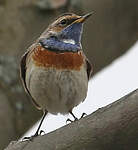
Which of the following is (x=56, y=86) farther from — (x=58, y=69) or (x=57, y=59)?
(x=57, y=59)

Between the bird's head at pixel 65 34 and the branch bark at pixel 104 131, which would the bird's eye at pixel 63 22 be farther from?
the branch bark at pixel 104 131

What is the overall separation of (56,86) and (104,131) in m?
1.50

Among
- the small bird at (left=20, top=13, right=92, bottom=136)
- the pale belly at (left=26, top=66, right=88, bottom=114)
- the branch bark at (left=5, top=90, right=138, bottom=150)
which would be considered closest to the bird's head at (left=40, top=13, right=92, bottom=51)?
the small bird at (left=20, top=13, right=92, bottom=136)

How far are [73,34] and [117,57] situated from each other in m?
1.15

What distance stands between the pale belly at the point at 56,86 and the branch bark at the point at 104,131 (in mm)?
1213

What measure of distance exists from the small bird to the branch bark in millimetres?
1216

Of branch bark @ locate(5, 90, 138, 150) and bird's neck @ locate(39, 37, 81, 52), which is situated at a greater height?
bird's neck @ locate(39, 37, 81, 52)

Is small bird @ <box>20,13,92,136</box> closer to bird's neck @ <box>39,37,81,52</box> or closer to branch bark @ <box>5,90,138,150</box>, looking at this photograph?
bird's neck @ <box>39,37,81,52</box>

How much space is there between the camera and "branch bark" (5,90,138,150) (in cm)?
317

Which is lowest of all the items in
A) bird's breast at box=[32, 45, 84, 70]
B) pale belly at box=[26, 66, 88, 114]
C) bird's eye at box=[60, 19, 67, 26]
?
pale belly at box=[26, 66, 88, 114]

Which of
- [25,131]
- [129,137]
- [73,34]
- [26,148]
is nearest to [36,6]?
[73,34]

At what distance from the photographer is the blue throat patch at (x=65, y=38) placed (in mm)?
5043

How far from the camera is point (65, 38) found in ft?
17.2

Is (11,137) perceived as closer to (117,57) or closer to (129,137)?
(117,57)
